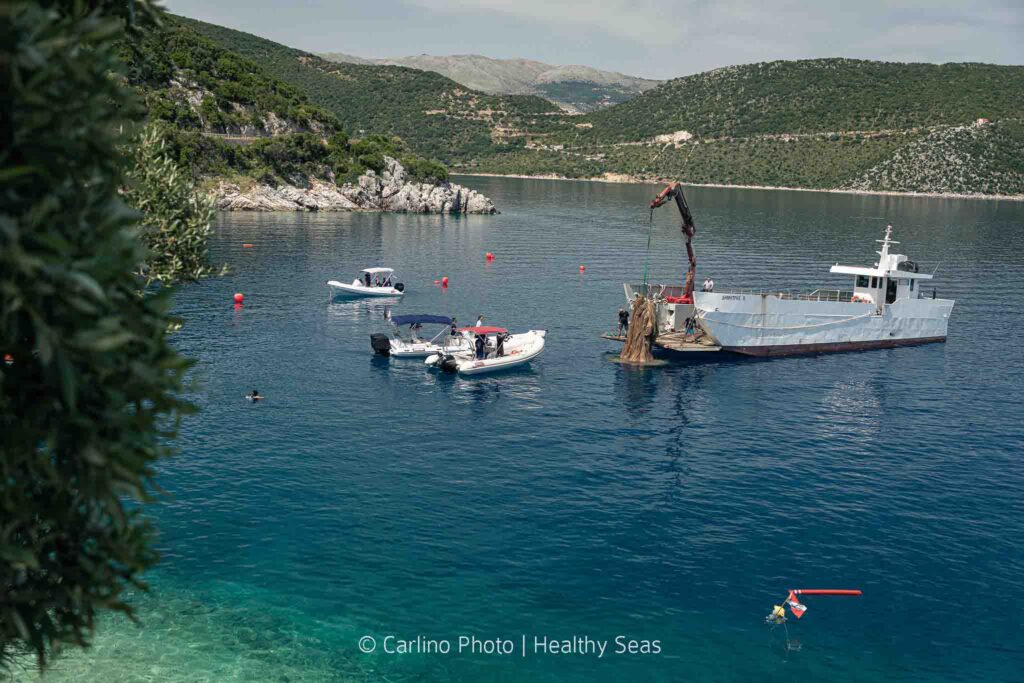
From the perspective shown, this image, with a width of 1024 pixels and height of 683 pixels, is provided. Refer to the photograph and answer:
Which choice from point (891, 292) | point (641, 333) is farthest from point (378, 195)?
point (641, 333)

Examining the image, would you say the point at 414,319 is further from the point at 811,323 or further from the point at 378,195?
the point at 378,195

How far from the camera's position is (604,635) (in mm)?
29469

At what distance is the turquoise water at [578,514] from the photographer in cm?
2861

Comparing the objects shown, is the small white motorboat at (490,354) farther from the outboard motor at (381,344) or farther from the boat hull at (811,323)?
the boat hull at (811,323)

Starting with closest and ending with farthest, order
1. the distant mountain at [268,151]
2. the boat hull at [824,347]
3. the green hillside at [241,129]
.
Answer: the boat hull at [824,347], the distant mountain at [268,151], the green hillside at [241,129]

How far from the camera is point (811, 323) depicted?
71875 millimetres

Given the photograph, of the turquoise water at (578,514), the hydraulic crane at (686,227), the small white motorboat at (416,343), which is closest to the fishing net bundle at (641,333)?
the turquoise water at (578,514)

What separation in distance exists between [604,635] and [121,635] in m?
16.2

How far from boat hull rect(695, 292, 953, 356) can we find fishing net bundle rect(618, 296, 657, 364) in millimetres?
5238

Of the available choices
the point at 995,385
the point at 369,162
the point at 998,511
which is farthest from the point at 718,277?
the point at 369,162

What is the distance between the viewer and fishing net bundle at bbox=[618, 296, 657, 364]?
65.1 metres

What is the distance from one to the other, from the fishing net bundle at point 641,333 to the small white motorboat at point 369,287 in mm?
31761

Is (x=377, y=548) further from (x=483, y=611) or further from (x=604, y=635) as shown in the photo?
(x=604, y=635)

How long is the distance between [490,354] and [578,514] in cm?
2612
